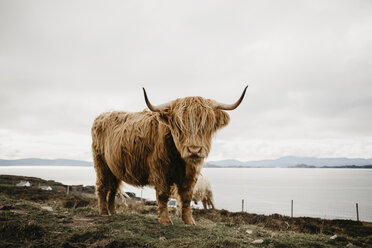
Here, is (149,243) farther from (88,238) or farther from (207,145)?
(207,145)

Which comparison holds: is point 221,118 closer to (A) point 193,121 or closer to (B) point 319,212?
(A) point 193,121

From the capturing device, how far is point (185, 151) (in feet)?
11.1

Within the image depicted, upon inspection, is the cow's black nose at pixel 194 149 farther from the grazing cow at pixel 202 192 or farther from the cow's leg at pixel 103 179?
the grazing cow at pixel 202 192

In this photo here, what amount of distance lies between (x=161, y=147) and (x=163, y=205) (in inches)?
40.7

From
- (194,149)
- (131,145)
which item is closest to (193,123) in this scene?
(194,149)

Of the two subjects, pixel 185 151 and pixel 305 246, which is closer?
pixel 305 246

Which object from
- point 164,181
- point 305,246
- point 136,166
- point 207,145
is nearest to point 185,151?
point 207,145

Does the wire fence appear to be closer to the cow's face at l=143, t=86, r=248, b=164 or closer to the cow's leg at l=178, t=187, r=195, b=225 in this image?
the cow's leg at l=178, t=187, r=195, b=225

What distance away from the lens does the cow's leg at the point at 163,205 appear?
4199 mm

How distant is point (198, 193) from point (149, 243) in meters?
16.6

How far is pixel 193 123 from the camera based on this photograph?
3588 millimetres

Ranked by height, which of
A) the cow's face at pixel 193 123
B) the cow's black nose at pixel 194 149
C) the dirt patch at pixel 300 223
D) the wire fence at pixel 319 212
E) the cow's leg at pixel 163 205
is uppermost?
the cow's face at pixel 193 123

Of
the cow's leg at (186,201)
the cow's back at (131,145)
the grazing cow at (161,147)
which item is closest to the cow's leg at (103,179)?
the grazing cow at (161,147)

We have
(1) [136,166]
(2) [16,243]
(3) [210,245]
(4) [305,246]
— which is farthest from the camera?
(1) [136,166]
